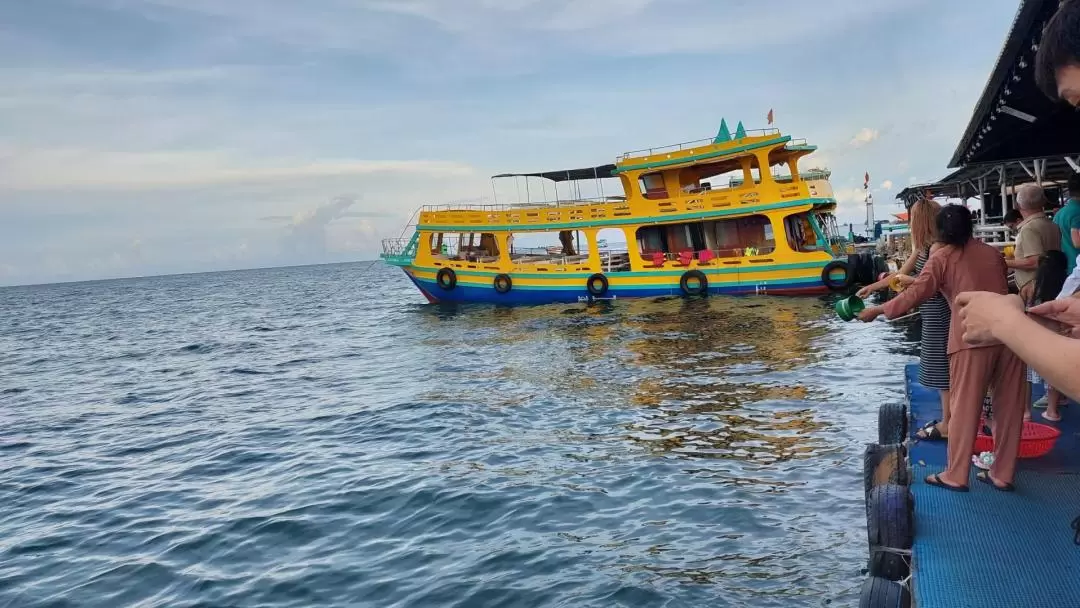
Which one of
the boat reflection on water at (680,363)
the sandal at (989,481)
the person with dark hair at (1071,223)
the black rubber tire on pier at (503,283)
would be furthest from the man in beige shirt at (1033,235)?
the black rubber tire on pier at (503,283)

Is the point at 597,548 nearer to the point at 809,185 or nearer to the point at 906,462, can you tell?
the point at 906,462

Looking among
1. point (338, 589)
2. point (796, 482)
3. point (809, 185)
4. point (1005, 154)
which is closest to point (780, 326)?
point (1005, 154)

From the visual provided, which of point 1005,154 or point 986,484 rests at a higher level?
point 1005,154

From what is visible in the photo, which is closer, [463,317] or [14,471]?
Answer: [14,471]

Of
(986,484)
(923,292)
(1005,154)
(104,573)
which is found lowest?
(104,573)

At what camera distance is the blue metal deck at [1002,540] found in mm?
3434

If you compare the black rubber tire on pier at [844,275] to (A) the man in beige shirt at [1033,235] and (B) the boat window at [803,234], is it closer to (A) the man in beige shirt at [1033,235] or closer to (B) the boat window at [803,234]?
(B) the boat window at [803,234]

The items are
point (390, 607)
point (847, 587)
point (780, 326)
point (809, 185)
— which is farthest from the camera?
point (809, 185)

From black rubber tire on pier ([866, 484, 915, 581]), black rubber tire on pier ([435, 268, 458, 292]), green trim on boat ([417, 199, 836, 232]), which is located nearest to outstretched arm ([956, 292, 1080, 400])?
black rubber tire on pier ([866, 484, 915, 581])

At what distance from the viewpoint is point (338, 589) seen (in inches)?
231

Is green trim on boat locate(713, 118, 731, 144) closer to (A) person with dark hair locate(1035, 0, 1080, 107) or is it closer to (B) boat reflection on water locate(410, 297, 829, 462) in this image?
(B) boat reflection on water locate(410, 297, 829, 462)

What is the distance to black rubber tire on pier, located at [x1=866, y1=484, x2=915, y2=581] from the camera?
4.05m

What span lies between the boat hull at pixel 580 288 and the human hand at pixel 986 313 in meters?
22.6

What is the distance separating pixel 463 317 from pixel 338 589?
19.2 meters
